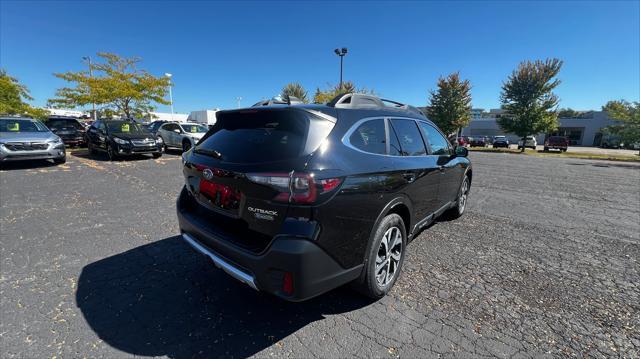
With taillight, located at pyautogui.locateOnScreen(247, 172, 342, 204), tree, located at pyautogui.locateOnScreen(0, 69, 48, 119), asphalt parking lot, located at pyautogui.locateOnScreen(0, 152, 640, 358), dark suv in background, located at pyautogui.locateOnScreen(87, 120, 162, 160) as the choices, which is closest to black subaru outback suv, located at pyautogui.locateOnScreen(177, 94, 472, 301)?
taillight, located at pyautogui.locateOnScreen(247, 172, 342, 204)

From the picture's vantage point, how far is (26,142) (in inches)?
351

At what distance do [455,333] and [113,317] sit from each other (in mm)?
2768

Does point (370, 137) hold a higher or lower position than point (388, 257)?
higher

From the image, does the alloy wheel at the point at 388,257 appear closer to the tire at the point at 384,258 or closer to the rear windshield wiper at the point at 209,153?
the tire at the point at 384,258

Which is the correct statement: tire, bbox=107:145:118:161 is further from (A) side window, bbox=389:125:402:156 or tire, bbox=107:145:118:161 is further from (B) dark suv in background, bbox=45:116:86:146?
(A) side window, bbox=389:125:402:156

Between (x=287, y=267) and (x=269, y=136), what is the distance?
106 cm

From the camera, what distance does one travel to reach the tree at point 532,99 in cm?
2647

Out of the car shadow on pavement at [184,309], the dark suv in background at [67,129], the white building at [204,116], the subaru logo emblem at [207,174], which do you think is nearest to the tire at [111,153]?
the dark suv in background at [67,129]

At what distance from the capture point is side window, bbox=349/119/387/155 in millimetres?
2512

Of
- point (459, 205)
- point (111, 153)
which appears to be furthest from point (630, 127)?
point (111, 153)

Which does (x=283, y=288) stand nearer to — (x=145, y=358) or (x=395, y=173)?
(x=145, y=358)

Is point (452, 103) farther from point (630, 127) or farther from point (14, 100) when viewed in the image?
point (14, 100)

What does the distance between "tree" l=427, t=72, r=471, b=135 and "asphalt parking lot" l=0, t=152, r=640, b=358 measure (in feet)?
96.6

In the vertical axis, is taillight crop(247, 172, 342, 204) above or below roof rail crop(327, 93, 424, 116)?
below
